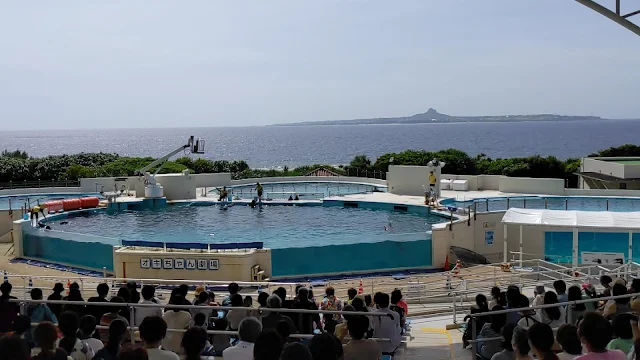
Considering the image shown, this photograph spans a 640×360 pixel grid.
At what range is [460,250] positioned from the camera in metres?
19.7

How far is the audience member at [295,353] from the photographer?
13.2 feet

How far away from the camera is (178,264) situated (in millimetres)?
16906

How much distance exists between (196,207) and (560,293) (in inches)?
905

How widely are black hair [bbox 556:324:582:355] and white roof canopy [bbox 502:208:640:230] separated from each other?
1253cm

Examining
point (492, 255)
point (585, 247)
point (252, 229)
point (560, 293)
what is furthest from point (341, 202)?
point (560, 293)

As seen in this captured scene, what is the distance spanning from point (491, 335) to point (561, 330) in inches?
72.0

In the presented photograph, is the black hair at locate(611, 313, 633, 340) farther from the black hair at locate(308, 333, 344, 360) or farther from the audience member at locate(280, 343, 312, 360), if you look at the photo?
the audience member at locate(280, 343, 312, 360)

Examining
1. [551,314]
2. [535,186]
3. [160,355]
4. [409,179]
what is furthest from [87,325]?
[535,186]

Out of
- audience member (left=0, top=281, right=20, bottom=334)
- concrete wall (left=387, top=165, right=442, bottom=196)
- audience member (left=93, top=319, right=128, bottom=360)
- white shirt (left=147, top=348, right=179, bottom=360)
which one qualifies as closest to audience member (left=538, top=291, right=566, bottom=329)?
white shirt (left=147, top=348, right=179, bottom=360)

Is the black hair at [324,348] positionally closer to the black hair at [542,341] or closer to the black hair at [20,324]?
the black hair at [542,341]

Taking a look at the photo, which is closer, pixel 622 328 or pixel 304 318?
pixel 622 328

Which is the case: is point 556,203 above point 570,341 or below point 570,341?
below

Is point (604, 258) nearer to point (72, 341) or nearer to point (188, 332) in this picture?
point (188, 332)

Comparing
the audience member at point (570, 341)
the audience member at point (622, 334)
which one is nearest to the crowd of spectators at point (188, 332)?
the audience member at point (570, 341)
